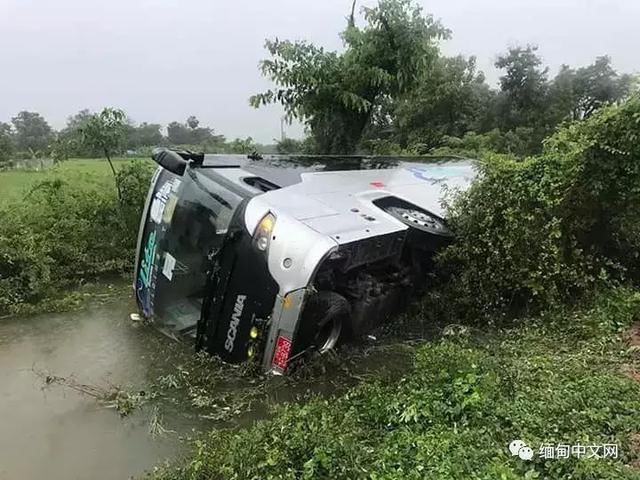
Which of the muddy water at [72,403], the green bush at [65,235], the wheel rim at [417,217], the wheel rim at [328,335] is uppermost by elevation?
the wheel rim at [417,217]

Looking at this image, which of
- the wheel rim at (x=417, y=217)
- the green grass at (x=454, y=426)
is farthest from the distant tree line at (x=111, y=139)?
the green grass at (x=454, y=426)

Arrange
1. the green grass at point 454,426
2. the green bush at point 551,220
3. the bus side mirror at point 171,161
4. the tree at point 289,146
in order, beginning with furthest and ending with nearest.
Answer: the tree at point 289,146 < the bus side mirror at point 171,161 < the green bush at point 551,220 < the green grass at point 454,426

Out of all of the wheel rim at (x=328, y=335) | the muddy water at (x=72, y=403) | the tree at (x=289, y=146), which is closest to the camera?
the muddy water at (x=72, y=403)

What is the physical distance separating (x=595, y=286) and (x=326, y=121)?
6.62 metres

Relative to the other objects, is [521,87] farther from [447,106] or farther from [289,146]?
[289,146]

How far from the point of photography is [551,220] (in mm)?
4906

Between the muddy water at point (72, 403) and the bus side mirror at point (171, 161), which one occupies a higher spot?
the bus side mirror at point (171, 161)

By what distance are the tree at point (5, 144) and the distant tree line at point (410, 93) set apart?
880 centimetres

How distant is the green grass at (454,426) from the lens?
8.53 feet

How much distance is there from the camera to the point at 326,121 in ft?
35.6

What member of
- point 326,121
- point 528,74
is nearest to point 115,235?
point 326,121

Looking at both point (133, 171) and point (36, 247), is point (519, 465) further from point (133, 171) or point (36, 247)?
point (133, 171)

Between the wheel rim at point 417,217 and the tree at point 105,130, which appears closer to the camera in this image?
the wheel rim at point 417,217

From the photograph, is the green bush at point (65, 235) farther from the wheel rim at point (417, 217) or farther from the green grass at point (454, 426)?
the green grass at point (454, 426)
